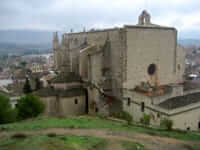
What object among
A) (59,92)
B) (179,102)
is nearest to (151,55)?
(179,102)

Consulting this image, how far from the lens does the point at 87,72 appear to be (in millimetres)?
29000

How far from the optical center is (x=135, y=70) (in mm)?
26094

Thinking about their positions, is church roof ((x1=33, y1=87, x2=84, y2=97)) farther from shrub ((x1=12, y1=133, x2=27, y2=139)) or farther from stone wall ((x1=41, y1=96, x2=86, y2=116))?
shrub ((x1=12, y1=133, x2=27, y2=139))

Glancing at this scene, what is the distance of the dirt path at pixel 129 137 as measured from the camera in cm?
1236

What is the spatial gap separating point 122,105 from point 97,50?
8.48 meters

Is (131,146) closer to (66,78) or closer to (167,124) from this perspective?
(167,124)

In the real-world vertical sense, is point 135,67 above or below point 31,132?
above

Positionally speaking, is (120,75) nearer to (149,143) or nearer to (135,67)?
(135,67)

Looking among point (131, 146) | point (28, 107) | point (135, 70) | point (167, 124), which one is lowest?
point (167, 124)

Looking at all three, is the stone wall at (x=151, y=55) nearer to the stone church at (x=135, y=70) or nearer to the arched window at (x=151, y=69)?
the stone church at (x=135, y=70)

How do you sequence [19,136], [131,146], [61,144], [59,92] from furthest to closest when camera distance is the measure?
1. [59,92]
2. [19,136]
3. [131,146]
4. [61,144]

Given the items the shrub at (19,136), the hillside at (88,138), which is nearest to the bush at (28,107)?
the hillside at (88,138)

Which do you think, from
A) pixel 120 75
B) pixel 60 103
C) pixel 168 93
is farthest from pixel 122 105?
pixel 60 103

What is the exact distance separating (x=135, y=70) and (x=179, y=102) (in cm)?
A: 728
